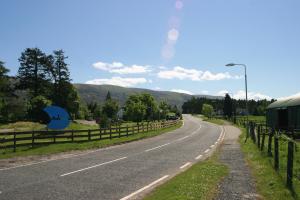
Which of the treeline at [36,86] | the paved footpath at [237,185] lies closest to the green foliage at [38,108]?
the treeline at [36,86]

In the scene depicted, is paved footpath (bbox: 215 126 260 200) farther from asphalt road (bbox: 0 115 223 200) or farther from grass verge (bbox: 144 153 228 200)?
asphalt road (bbox: 0 115 223 200)

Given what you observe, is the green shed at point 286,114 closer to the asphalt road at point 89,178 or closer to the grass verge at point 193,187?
the asphalt road at point 89,178

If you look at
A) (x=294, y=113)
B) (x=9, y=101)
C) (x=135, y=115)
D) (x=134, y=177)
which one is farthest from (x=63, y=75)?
(x=134, y=177)

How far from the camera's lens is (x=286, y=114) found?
40.8 m

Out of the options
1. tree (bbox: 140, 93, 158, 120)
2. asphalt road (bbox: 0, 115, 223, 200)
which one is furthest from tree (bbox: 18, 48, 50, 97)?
asphalt road (bbox: 0, 115, 223, 200)

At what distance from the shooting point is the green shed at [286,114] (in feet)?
116

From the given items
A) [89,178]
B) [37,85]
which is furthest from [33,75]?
[89,178]

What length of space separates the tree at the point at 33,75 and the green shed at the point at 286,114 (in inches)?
2199

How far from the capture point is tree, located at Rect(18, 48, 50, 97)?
87.4 meters

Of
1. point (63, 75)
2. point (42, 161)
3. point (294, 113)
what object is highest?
point (63, 75)

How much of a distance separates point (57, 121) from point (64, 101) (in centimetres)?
5417

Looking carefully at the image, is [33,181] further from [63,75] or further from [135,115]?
[135,115]

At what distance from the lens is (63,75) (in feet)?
306

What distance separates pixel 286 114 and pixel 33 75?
207 ft
